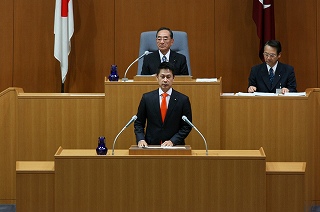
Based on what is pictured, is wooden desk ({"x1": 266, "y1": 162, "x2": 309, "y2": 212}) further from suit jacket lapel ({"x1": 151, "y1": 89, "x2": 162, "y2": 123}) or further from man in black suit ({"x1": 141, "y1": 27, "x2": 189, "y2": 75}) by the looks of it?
man in black suit ({"x1": 141, "y1": 27, "x2": 189, "y2": 75})

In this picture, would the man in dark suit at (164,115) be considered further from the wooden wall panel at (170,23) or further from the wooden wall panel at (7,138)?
the wooden wall panel at (170,23)

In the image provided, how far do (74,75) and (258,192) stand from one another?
15.2ft

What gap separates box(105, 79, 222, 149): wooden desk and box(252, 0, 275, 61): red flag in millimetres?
2526

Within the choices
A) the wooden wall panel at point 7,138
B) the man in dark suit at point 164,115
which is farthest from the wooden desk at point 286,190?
the wooden wall panel at point 7,138

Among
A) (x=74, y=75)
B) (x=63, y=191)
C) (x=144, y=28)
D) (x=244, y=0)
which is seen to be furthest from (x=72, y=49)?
(x=63, y=191)

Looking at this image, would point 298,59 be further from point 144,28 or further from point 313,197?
point 313,197

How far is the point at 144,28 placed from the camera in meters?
9.90

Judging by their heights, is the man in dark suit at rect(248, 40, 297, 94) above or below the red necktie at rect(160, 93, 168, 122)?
above

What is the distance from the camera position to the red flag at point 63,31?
31.1 feet

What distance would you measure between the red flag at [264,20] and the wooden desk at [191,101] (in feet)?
8.29

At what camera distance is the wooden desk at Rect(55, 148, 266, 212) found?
5832 millimetres

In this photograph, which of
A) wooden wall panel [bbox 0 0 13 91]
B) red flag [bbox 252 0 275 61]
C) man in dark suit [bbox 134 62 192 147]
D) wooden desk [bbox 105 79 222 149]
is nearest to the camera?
man in dark suit [bbox 134 62 192 147]

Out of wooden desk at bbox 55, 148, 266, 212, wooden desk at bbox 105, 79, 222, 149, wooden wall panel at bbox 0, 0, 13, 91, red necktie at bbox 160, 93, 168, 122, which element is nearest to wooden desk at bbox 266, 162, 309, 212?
wooden desk at bbox 55, 148, 266, 212

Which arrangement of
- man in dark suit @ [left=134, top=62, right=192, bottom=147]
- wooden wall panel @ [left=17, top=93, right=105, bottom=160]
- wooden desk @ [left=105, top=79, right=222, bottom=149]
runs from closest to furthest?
man in dark suit @ [left=134, top=62, right=192, bottom=147], wooden desk @ [left=105, top=79, right=222, bottom=149], wooden wall panel @ [left=17, top=93, right=105, bottom=160]
